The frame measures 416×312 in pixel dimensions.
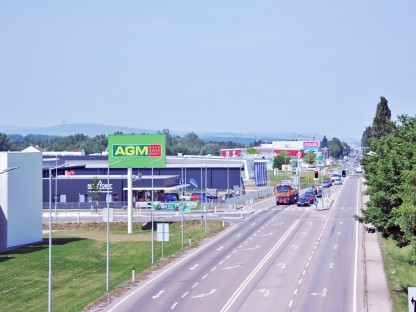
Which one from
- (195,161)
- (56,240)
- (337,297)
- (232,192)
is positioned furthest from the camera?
(195,161)

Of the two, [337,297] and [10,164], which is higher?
[10,164]

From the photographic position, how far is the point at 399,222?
3694 centimetres

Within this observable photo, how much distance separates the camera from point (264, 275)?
159 feet

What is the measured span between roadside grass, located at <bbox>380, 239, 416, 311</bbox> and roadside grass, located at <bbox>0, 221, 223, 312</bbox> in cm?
1577

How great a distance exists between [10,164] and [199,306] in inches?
1364

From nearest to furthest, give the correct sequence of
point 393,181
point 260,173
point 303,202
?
point 393,181
point 303,202
point 260,173

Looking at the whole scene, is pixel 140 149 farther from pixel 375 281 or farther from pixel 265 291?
pixel 265 291

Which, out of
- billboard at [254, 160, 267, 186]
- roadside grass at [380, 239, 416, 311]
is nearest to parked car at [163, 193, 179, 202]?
billboard at [254, 160, 267, 186]

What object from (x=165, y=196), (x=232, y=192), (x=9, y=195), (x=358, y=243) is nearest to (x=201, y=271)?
(x=358, y=243)

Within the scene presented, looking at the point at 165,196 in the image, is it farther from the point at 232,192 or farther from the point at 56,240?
the point at 56,240

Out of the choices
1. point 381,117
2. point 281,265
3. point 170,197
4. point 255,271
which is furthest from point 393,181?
point 381,117

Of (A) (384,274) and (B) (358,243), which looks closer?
(A) (384,274)

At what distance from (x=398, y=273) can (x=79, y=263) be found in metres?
25.0

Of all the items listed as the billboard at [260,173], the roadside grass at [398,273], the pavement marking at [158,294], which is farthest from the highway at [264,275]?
the billboard at [260,173]
